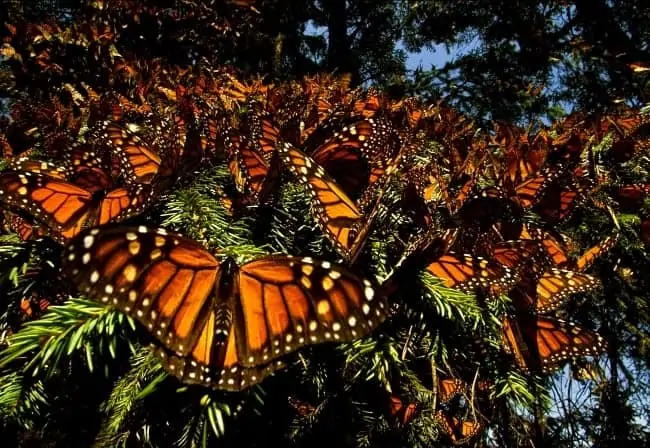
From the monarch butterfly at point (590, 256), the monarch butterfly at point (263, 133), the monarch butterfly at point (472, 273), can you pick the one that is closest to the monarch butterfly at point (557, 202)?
the monarch butterfly at point (590, 256)

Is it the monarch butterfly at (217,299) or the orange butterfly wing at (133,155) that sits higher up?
the orange butterfly wing at (133,155)

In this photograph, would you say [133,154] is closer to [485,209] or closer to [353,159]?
[353,159]

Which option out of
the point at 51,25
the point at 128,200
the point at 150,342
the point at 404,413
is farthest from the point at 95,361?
the point at 51,25

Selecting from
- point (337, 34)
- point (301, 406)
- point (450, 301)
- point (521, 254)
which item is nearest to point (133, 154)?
point (301, 406)

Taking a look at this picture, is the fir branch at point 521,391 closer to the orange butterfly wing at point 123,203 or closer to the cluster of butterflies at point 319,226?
the cluster of butterflies at point 319,226

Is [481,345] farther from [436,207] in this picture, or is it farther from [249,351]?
[249,351]

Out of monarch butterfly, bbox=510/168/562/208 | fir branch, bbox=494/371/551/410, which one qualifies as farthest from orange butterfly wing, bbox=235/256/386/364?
monarch butterfly, bbox=510/168/562/208

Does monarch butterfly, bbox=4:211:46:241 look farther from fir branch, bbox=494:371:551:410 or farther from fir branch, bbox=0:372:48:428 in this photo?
fir branch, bbox=494:371:551:410
